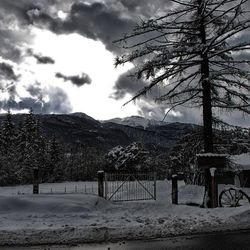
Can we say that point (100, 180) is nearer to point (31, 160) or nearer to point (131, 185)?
point (131, 185)

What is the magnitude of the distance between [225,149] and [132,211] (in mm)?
7562

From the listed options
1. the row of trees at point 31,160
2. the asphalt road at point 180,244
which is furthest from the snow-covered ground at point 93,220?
the row of trees at point 31,160

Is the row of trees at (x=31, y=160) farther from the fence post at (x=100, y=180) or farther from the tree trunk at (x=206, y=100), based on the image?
the tree trunk at (x=206, y=100)

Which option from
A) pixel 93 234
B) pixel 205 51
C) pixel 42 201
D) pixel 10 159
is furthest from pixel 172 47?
pixel 10 159

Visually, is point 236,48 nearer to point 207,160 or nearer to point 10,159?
point 207,160

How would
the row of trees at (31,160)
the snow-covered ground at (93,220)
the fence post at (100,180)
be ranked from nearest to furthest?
the snow-covered ground at (93,220), the fence post at (100,180), the row of trees at (31,160)

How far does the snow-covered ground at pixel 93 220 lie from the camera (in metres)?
9.01

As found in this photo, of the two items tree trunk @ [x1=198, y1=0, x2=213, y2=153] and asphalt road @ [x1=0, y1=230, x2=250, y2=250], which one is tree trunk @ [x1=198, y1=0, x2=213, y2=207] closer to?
tree trunk @ [x1=198, y1=0, x2=213, y2=153]

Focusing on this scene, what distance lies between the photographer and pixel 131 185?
22172mm

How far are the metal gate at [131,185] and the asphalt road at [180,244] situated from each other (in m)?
11.0

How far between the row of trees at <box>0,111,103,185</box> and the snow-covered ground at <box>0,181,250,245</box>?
103ft

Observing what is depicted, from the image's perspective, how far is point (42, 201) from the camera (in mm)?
12500

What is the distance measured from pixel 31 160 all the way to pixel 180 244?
4357 cm

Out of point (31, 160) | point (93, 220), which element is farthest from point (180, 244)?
point (31, 160)
